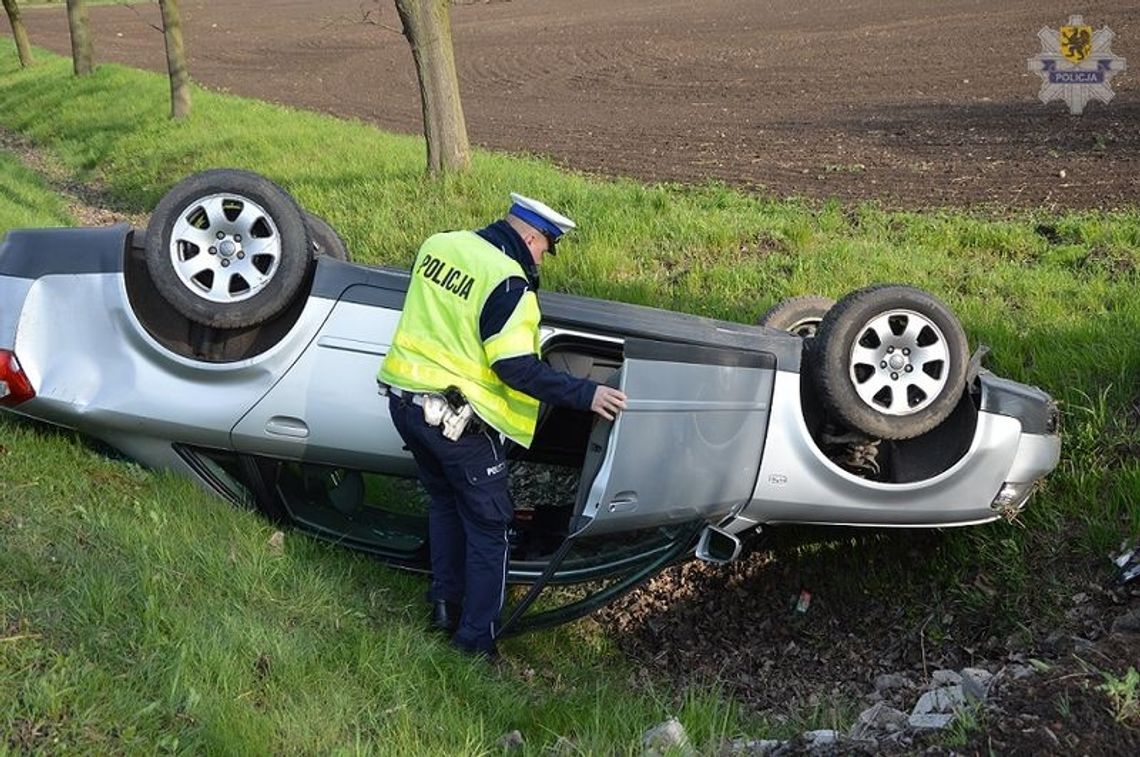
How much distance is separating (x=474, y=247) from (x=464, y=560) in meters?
1.30

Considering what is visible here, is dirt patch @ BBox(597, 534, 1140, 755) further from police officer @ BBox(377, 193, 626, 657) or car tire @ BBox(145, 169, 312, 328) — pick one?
car tire @ BBox(145, 169, 312, 328)

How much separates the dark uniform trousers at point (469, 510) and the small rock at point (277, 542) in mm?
624

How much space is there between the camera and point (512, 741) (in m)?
3.69

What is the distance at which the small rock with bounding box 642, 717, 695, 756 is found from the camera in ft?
11.2

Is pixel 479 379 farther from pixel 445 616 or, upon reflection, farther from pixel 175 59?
pixel 175 59

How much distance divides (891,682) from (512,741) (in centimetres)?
168

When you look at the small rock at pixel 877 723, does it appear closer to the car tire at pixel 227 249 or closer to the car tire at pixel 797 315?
the car tire at pixel 797 315

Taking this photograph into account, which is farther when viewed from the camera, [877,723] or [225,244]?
[225,244]

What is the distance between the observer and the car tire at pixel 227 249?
16.0 ft

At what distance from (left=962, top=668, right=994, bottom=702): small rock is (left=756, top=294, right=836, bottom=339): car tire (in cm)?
218

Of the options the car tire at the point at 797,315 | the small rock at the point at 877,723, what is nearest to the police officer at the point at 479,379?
the small rock at the point at 877,723

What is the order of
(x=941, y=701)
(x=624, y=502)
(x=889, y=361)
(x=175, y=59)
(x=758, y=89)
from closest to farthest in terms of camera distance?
1. (x=941, y=701)
2. (x=624, y=502)
3. (x=889, y=361)
4. (x=175, y=59)
5. (x=758, y=89)

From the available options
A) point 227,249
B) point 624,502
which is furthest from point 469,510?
point 227,249

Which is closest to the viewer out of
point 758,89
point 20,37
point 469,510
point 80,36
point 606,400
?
point 606,400
